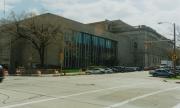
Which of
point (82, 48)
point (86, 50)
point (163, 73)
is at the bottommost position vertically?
point (163, 73)

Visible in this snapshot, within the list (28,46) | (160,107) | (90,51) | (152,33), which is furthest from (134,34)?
(160,107)

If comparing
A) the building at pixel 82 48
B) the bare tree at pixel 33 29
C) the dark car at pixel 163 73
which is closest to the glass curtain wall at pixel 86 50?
the building at pixel 82 48

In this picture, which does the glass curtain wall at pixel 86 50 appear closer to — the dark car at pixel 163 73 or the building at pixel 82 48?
the building at pixel 82 48

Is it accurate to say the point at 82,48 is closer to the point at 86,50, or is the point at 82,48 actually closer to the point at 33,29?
the point at 86,50

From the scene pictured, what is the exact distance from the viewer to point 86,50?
9081cm

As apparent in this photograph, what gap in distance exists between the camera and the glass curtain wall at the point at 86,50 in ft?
269

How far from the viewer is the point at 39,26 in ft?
229

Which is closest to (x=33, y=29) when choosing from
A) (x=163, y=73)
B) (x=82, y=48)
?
(x=82, y=48)

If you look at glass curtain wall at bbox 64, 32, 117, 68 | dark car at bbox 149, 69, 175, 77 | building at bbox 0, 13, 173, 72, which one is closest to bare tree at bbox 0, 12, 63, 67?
building at bbox 0, 13, 173, 72

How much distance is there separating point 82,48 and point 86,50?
2529 millimetres

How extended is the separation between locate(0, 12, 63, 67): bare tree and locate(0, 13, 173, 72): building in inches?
26.2

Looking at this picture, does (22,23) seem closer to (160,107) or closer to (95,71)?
(95,71)

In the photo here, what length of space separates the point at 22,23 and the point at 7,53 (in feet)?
43.1

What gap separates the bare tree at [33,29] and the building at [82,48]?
67cm
